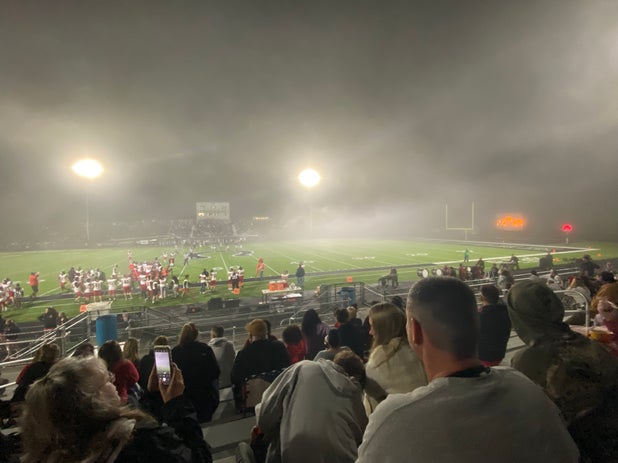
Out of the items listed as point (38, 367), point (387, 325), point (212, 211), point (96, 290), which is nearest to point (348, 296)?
point (38, 367)

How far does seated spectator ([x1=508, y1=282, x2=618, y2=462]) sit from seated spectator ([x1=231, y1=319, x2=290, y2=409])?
8.22ft

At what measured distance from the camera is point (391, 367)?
7.97ft

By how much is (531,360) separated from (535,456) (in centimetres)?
146

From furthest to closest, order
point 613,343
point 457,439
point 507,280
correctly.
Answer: point 507,280, point 613,343, point 457,439

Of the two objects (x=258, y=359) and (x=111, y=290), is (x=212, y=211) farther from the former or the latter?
(x=258, y=359)

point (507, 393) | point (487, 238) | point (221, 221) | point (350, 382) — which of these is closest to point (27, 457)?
point (350, 382)

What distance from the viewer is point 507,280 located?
1242cm

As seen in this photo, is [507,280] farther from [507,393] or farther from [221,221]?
[221,221]

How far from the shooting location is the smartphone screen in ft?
7.55

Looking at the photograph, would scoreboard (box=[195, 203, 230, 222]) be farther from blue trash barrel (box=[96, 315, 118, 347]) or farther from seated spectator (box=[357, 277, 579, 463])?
seated spectator (box=[357, 277, 579, 463])

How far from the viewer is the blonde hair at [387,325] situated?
2713 millimetres

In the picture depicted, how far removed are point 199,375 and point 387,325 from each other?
2.36 metres

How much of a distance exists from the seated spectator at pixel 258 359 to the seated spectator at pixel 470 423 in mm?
3076

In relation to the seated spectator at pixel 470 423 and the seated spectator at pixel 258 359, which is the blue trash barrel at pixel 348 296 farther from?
the seated spectator at pixel 470 423
